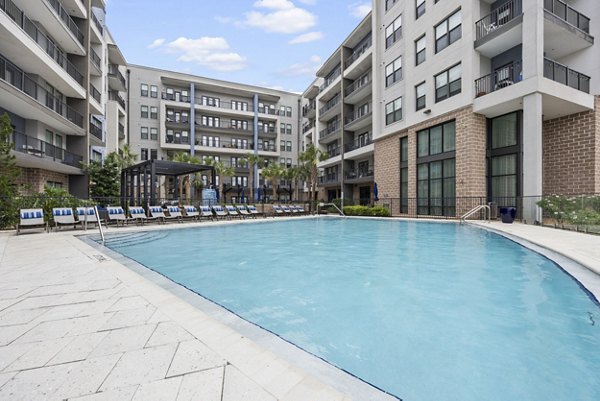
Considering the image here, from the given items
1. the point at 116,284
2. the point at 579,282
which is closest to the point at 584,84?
the point at 579,282

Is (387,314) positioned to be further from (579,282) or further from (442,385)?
(579,282)

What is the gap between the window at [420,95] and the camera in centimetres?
2145

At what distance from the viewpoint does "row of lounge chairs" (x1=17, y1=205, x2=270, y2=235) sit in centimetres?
1182

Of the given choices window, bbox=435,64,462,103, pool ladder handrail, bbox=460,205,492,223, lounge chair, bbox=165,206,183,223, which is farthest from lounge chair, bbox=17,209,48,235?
window, bbox=435,64,462,103

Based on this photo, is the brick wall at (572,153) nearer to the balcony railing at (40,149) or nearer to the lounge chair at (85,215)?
the lounge chair at (85,215)

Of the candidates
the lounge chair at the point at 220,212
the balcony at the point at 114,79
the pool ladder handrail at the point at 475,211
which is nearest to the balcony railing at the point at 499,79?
the pool ladder handrail at the point at 475,211

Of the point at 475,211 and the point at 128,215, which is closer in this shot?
the point at 128,215

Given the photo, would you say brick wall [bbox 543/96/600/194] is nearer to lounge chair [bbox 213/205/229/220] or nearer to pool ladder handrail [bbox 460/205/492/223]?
pool ladder handrail [bbox 460/205/492/223]

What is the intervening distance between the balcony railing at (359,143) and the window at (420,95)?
8832 mm

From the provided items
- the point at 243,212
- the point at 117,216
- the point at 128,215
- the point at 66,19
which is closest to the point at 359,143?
the point at 243,212

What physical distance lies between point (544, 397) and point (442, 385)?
0.76 m

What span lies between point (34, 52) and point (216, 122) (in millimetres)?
29980

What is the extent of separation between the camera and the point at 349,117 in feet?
112

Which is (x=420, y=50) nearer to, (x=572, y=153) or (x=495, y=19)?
(x=495, y=19)
